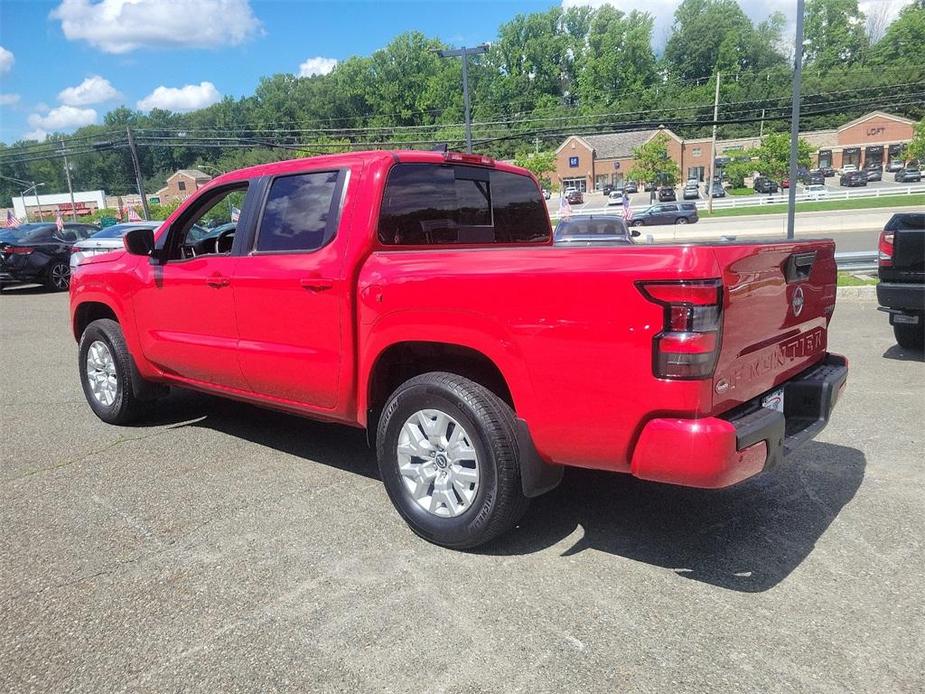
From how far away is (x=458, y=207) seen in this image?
4.11 m

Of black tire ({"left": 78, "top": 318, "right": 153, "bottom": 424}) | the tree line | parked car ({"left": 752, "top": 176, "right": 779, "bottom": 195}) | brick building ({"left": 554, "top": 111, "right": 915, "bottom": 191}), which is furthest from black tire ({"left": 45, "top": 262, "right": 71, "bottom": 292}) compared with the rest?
brick building ({"left": 554, "top": 111, "right": 915, "bottom": 191})

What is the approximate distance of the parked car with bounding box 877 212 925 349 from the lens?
6.37 metres

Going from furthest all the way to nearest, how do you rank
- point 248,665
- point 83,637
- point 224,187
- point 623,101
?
1. point 623,101
2. point 224,187
3. point 83,637
4. point 248,665

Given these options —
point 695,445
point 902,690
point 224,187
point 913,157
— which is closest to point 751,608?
point 902,690

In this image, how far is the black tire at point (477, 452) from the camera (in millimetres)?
3041

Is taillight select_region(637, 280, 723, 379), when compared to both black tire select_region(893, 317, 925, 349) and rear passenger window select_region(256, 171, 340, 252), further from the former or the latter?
black tire select_region(893, 317, 925, 349)

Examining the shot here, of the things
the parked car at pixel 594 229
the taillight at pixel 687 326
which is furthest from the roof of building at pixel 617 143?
the taillight at pixel 687 326

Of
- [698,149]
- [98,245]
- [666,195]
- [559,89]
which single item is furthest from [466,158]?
[559,89]

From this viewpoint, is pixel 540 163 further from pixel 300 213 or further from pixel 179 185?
pixel 300 213

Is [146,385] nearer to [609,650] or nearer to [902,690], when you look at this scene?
[609,650]

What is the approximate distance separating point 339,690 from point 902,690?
1856mm

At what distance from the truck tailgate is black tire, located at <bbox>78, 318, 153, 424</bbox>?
14.4ft

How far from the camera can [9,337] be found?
1024 centimetres

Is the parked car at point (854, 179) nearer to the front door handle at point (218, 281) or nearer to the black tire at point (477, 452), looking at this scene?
the front door handle at point (218, 281)
